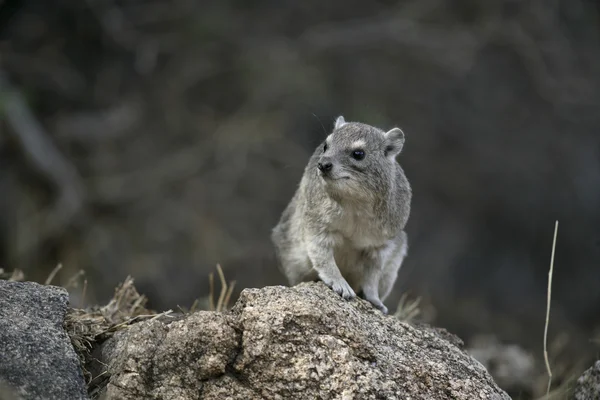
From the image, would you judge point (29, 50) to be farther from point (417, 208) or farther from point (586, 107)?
point (586, 107)

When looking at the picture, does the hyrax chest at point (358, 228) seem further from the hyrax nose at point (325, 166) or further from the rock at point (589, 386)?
the rock at point (589, 386)

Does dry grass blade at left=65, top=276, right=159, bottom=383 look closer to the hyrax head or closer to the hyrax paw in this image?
the hyrax paw

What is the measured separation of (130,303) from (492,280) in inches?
411

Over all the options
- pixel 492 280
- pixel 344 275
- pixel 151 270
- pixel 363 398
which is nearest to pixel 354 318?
pixel 363 398

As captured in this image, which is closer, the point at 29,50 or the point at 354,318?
the point at 354,318

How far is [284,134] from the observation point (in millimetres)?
16031

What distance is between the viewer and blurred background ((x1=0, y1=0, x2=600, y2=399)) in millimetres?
14133

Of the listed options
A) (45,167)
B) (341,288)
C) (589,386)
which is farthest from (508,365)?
(45,167)

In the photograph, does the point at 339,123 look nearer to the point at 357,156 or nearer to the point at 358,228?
the point at 357,156

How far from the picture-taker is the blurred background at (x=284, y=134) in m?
14.1

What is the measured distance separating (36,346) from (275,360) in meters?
1.25

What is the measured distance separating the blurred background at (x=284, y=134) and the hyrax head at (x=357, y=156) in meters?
7.29

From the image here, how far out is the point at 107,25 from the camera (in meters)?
15.0

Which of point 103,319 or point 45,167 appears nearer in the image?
point 103,319
